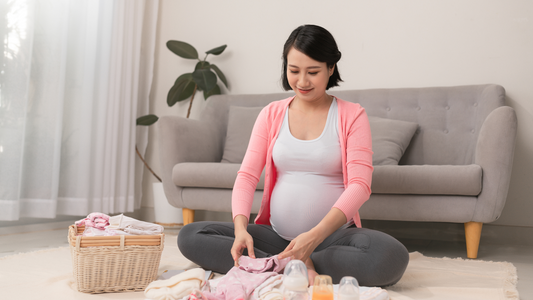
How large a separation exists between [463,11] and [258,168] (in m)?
1.84

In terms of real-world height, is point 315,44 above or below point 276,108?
above

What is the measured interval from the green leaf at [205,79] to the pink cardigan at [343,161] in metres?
1.43

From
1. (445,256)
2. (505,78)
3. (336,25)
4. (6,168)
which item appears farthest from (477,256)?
(6,168)

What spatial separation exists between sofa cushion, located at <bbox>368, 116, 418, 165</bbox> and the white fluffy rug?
1.73ft

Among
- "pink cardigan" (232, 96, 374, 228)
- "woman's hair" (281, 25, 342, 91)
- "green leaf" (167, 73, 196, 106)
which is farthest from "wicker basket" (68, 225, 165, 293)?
"green leaf" (167, 73, 196, 106)

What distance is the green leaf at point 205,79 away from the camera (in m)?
2.88

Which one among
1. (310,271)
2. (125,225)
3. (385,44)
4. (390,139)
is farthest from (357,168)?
(385,44)

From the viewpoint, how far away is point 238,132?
264 centimetres

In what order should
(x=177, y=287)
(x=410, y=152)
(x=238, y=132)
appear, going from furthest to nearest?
(x=238, y=132)
(x=410, y=152)
(x=177, y=287)

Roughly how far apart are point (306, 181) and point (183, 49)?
6.54 ft

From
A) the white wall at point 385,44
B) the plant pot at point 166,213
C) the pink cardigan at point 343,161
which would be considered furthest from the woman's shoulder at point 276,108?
the plant pot at point 166,213

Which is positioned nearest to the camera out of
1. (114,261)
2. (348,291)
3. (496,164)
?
(348,291)

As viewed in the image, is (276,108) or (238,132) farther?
(238,132)

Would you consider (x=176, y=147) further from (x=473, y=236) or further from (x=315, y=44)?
(x=473, y=236)
